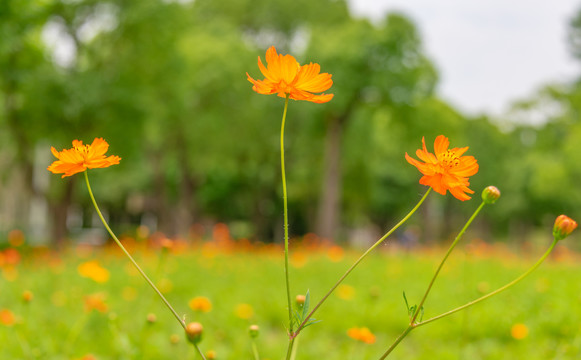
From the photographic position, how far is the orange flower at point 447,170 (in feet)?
2.95

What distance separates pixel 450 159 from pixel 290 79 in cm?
33

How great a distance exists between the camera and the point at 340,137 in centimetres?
1336

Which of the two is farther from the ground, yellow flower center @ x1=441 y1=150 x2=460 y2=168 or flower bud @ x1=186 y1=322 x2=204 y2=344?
yellow flower center @ x1=441 y1=150 x2=460 y2=168

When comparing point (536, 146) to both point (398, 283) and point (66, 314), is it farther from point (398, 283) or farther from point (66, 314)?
point (66, 314)

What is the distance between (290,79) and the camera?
928 mm

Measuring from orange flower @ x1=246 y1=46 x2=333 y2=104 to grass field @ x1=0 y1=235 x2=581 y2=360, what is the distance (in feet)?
3.24

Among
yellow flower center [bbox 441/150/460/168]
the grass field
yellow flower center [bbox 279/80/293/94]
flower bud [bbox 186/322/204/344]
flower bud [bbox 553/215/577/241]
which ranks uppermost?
yellow flower center [bbox 279/80/293/94]

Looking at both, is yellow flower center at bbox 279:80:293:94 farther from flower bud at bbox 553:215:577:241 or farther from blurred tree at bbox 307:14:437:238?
blurred tree at bbox 307:14:437:238

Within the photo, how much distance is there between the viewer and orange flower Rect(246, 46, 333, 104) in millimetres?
916

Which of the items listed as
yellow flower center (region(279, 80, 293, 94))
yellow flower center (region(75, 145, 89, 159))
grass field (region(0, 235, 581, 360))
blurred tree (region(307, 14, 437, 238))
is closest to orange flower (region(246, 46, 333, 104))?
yellow flower center (region(279, 80, 293, 94))

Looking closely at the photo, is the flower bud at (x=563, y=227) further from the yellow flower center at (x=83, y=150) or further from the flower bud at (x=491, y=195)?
the yellow flower center at (x=83, y=150)

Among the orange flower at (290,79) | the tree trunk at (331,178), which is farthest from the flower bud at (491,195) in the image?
the tree trunk at (331,178)

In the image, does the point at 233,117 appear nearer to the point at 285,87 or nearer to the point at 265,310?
the point at 265,310

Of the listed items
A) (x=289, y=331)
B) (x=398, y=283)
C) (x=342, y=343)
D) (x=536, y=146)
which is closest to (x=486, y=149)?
(x=536, y=146)
